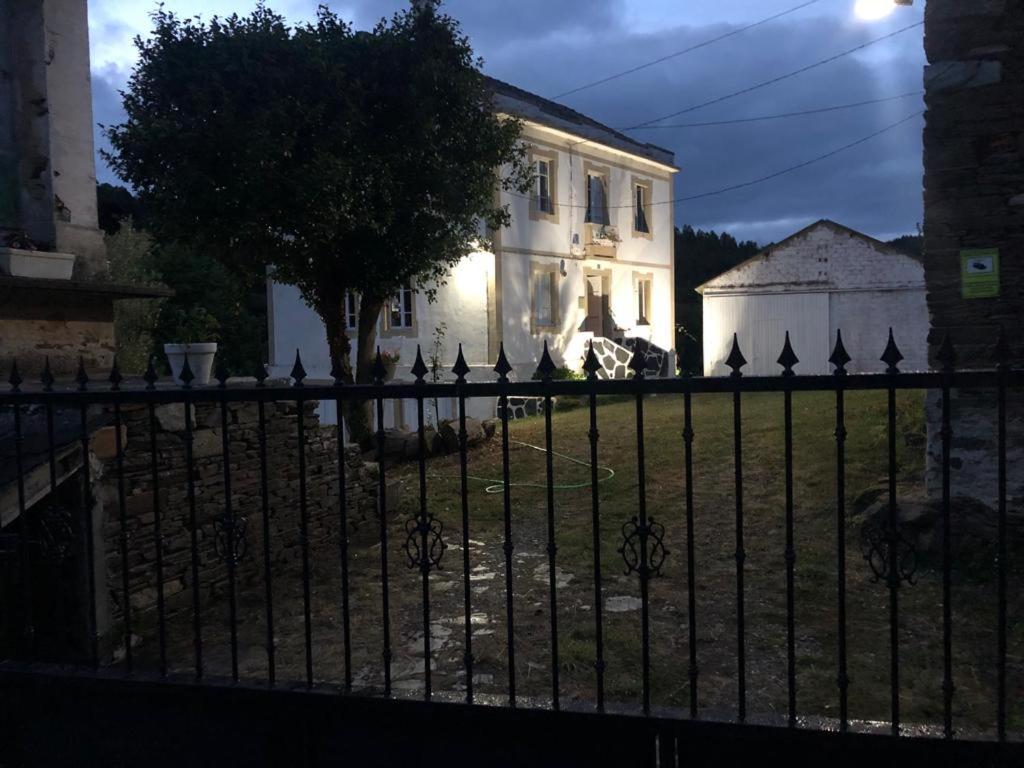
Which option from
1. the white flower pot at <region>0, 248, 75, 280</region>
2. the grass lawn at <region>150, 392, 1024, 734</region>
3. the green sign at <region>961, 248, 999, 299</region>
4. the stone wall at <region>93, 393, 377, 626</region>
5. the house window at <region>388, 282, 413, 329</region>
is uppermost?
the house window at <region>388, 282, 413, 329</region>

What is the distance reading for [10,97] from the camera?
241 inches

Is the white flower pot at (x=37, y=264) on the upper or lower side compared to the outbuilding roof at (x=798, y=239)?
lower

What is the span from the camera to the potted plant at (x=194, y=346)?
771cm

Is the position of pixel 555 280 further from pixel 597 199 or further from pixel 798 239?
pixel 798 239

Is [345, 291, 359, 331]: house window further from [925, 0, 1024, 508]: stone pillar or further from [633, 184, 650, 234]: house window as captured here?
[925, 0, 1024, 508]: stone pillar

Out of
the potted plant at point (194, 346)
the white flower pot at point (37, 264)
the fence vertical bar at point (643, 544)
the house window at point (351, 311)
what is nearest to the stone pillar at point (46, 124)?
the white flower pot at point (37, 264)

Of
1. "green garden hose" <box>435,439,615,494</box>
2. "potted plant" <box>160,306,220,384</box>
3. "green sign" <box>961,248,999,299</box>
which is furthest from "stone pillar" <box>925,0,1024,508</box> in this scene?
"potted plant" <box>160,306,220,384</box>

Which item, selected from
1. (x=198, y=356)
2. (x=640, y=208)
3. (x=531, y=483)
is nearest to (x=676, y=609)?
(x=198, y=356)

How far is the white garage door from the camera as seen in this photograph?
23.7 metres

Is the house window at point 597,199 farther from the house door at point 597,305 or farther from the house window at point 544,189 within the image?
the house window at point 544,189

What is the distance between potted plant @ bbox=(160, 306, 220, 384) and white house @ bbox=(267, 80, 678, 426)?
7.96m

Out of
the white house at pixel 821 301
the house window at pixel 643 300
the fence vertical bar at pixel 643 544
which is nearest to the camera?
the fence vertical bar at pixel 643 544

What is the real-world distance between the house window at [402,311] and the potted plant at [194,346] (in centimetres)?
977

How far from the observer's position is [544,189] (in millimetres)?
21828
